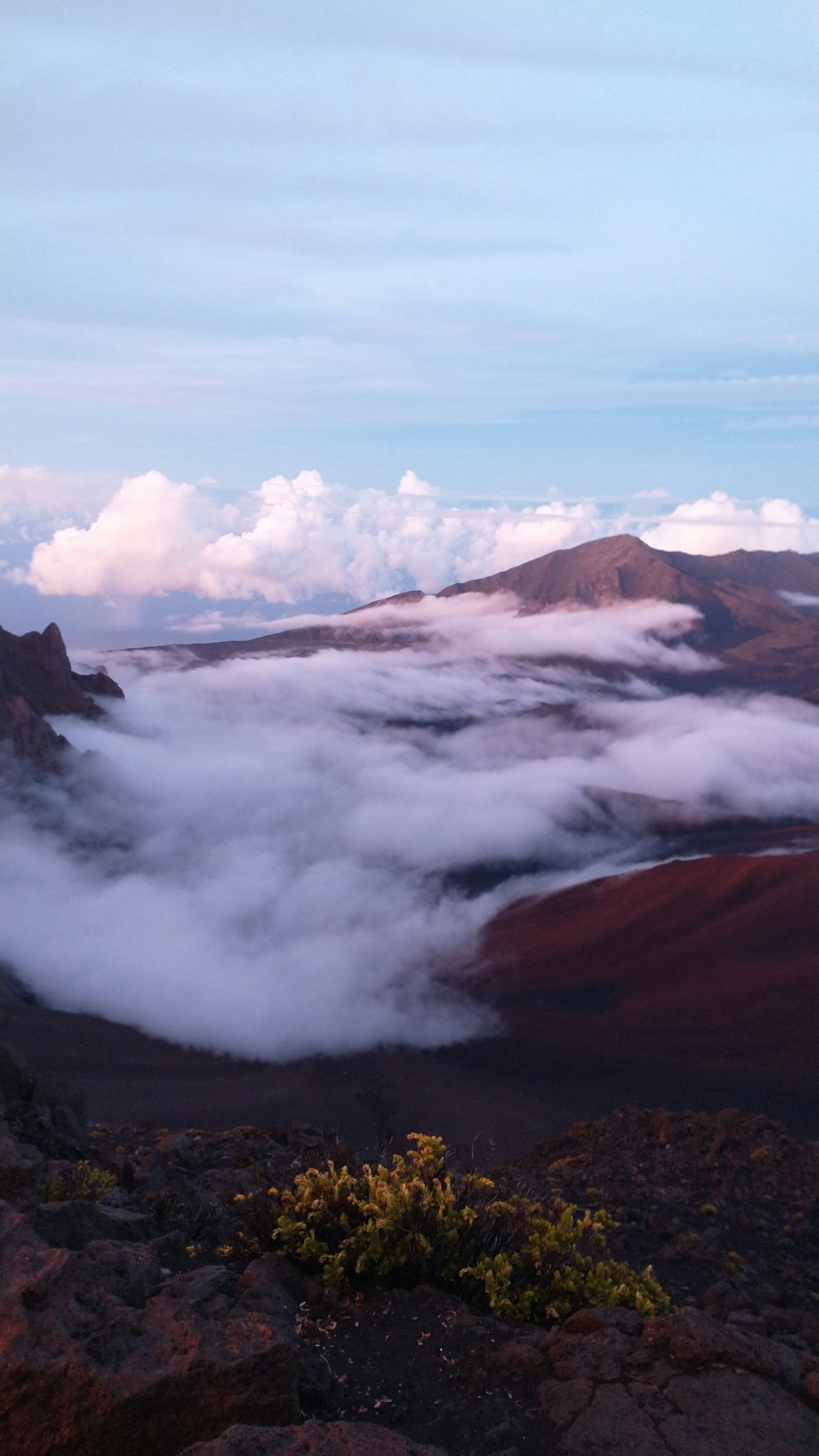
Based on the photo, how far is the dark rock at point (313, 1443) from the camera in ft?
8.16

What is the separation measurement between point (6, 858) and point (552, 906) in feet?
68.8

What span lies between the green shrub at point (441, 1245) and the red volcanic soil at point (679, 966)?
1318 centimetres

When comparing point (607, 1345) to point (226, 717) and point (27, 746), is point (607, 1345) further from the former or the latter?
point (226, 717)

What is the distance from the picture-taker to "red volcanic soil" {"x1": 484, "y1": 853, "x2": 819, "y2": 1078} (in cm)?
1845

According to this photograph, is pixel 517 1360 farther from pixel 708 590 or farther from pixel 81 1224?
pixel 708 590

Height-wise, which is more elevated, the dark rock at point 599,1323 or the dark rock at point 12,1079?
the dark rock at point 12,1079

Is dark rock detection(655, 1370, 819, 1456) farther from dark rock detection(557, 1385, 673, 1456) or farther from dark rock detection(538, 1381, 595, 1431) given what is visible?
dark rock detection(538, 1381, 595, 1431)

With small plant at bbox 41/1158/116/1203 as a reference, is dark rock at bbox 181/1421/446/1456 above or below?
above

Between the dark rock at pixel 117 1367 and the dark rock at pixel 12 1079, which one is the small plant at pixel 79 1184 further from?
the dark rock at pixel 117 1367

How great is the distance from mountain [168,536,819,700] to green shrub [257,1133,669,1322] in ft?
234

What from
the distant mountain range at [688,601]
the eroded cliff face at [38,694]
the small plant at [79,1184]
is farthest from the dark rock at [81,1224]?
the distant mountain range at [688,601]

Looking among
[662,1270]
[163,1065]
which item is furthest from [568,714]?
[662,1270]

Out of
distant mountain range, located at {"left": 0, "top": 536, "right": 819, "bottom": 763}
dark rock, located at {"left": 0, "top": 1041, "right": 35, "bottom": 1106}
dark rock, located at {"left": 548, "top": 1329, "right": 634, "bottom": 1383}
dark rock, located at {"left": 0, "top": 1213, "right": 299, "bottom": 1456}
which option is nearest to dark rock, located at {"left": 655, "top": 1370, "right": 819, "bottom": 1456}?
dark rock, located at {"left": 548, "top": 1329, "right": 634, "bottom": 1383}

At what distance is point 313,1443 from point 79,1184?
263 cm
